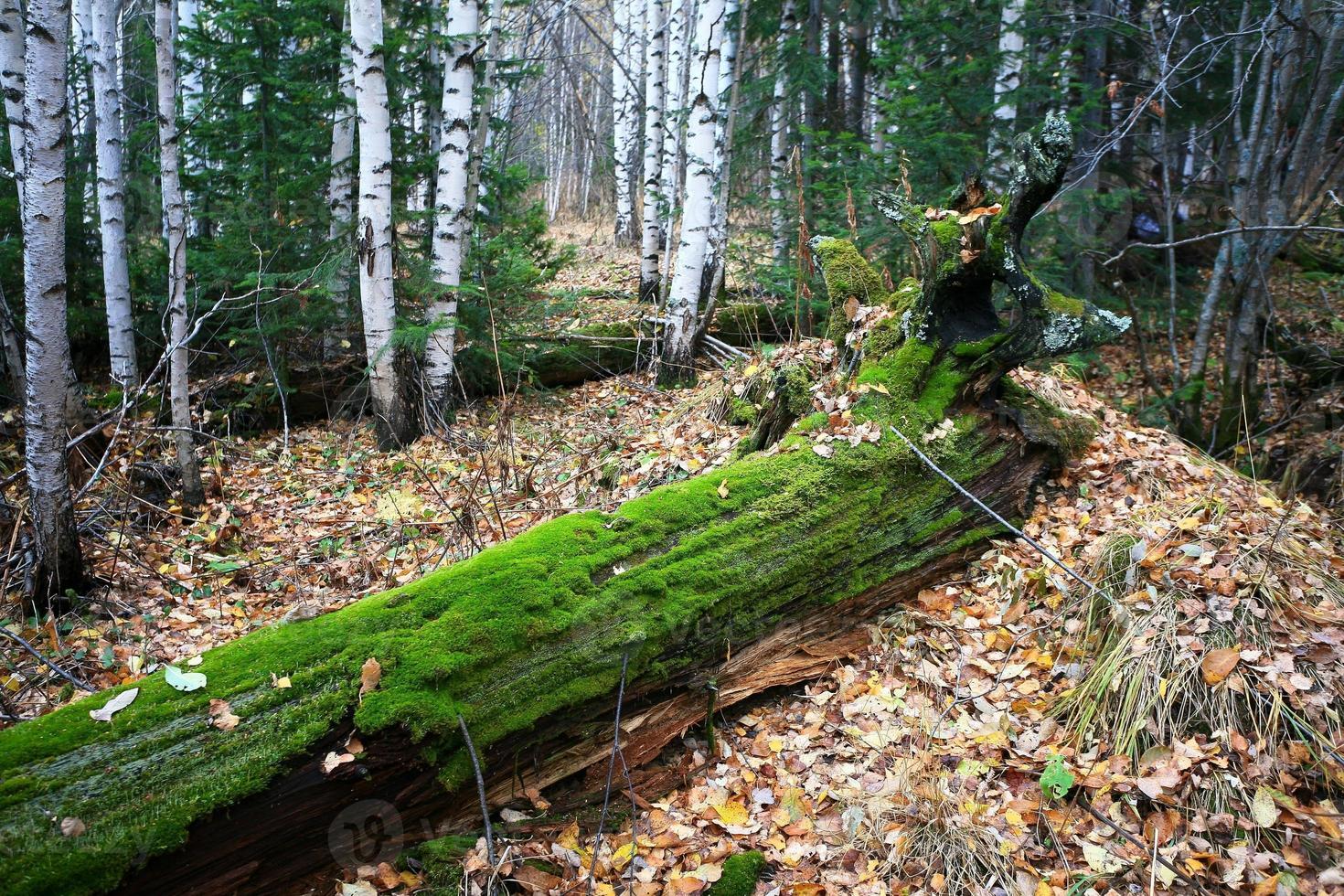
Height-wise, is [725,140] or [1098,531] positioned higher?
[725,140]

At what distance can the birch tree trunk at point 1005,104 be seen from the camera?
8263mm

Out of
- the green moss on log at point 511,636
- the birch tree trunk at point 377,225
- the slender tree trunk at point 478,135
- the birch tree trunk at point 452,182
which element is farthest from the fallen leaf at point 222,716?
the slender tree trunk at point 478,135

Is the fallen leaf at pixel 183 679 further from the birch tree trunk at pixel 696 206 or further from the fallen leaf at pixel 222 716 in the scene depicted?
the birch tree trunk at pixel 696 206

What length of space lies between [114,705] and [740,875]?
7.89 ft

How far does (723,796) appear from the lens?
10.8 ft

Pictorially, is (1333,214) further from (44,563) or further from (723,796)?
(44,563)

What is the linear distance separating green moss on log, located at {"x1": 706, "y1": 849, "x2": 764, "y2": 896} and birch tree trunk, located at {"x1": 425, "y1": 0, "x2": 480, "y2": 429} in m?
5.81

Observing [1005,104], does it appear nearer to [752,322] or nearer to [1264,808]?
[752,322]

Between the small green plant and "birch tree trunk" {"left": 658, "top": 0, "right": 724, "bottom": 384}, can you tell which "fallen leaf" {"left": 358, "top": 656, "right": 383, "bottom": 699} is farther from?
"birch tree trunk" {"left": 658, "top": 0, "right": 724, "bottom": 384}

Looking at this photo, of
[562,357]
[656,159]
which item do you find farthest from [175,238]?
[656,159]

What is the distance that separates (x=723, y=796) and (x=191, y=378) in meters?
8.86

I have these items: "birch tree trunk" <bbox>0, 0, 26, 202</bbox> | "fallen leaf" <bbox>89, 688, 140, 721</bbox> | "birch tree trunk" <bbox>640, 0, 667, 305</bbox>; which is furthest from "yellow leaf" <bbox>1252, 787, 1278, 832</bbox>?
"birch tree trunk" <bbox>640, 0, 667, 305</bbox>

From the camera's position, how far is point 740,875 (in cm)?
287

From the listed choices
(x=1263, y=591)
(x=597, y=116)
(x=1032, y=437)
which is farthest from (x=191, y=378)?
(x=597, y=116)
